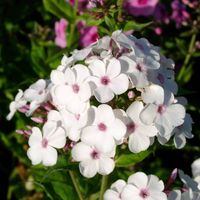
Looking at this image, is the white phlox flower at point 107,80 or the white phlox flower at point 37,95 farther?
the white phlox flower at point 37,95

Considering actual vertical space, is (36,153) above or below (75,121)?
below

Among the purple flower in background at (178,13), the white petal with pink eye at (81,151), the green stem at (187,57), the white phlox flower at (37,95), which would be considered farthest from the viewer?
the purple flower in background at (178,13)

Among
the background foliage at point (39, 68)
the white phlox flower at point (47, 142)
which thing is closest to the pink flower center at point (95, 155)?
the white phlox flower at point (47, 142)

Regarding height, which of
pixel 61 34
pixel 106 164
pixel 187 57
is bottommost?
pixel 187 57

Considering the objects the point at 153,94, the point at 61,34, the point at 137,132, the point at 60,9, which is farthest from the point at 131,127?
the point at 61,34

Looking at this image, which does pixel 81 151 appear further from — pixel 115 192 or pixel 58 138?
pixel 115 192

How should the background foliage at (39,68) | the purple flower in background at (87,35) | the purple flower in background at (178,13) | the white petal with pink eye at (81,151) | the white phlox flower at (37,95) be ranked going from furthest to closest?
1. the purple flower in background at (178,13)
2. the purple flower in background at (87,35)
3. the background foliage at (39,68)
4. the white phlox flower at (37,95)
5. the white petal with pink eye at (81,151)

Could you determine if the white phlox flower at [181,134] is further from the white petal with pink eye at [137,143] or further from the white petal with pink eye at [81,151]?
the white petal with pink eye at [81,151]

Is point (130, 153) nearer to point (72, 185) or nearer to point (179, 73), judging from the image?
point (72, 185)
